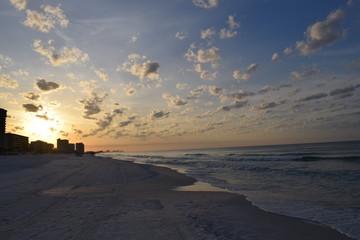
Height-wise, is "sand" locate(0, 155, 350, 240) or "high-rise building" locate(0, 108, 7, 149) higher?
"high-rise building" locate(0, 108, 7, 149)

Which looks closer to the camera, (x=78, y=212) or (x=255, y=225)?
(x=255, y=225)

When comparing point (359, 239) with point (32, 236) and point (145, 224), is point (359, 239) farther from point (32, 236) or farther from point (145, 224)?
point (32, 236)

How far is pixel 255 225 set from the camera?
7.89 metres

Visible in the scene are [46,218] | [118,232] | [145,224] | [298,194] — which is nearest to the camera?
[118,232]

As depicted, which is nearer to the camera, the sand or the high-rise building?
the sand

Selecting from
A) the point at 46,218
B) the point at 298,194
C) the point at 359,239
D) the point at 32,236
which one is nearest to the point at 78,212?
the point at 46,218

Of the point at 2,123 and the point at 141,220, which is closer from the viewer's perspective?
the point at 141,220

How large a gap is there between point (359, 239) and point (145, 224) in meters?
6.02

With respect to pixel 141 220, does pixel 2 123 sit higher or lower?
higher

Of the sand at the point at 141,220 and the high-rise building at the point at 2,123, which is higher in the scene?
the high-rise building at the point at 2,123

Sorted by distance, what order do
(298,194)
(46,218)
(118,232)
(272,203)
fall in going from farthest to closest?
(298,194) < (272,203) < (46,218) < (118,232)

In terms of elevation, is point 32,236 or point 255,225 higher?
point 32,236

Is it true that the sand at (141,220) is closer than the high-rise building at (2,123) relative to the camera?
Yes

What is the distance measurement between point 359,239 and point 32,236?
869cm
